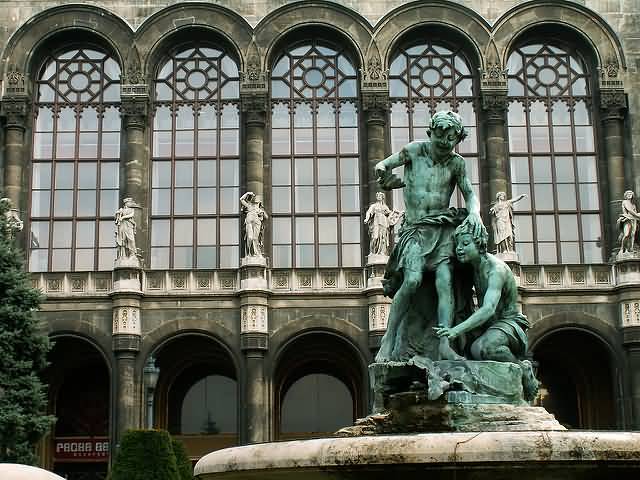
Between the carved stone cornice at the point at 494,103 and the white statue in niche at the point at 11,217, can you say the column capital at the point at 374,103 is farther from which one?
the white statue in niche at the point at 11,217

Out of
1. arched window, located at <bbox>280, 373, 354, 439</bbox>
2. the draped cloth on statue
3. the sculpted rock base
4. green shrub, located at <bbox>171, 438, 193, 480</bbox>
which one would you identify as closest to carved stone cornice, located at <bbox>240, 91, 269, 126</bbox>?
arched window, located at <bbox>280, 373, 354, 439</bbox>

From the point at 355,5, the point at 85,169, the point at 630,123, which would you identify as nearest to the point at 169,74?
the point at 85,169

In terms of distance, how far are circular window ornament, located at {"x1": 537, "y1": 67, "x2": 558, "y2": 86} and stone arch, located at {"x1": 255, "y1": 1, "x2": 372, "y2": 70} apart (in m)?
5.57

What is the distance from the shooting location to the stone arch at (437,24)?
33.2 meters

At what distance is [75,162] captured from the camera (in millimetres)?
33562

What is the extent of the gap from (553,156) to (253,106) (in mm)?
9339

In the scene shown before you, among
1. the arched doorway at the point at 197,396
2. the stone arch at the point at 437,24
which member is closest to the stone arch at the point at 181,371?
the arched doorway at the point at 197,396

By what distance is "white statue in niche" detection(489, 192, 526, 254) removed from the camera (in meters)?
31.2

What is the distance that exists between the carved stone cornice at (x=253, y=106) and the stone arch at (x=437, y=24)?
3944mm

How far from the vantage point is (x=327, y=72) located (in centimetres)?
3425

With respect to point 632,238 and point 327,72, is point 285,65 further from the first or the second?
point 632,238

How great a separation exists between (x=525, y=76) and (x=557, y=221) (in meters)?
4.76

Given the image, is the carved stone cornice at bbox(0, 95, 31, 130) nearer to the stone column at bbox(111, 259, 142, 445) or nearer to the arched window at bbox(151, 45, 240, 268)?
the arched window at bbox(151, 45, 240, 268)

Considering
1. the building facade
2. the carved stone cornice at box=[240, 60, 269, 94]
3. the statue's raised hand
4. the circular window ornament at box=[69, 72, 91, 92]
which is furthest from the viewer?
the circular window ornament at box=[69, 72, 91, 92]
